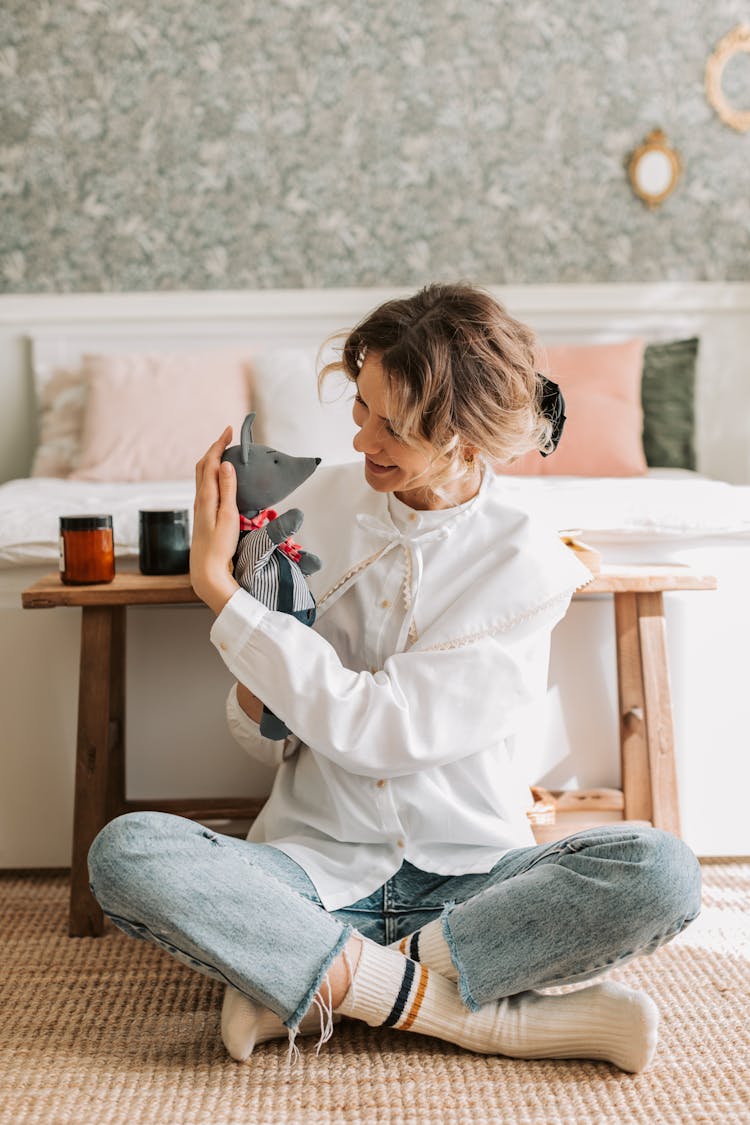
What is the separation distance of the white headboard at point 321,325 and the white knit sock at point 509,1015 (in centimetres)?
207

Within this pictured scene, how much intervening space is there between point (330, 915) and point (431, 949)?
4.9 inches

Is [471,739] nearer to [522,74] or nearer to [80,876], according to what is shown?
[80,876]

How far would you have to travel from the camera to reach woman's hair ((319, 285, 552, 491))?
1.28m

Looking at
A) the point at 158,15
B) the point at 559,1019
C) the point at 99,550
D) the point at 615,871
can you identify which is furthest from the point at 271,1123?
the point at 158,15

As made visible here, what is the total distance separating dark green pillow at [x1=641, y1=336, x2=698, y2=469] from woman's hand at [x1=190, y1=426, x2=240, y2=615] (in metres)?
1.73

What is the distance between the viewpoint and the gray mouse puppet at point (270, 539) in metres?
1.34

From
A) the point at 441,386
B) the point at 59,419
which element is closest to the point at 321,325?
the point at 59,419

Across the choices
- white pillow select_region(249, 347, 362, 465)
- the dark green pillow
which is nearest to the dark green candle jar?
white pillow select_region(249, 347, 362, 465)

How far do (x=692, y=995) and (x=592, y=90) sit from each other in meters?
2.39

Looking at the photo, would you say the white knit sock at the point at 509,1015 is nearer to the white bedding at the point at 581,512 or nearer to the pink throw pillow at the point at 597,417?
the white bedding at the point at 581,512

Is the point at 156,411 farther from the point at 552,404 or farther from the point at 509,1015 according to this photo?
the point at 509,1015

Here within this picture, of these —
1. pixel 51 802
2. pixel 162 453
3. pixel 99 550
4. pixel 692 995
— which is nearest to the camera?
pixel 692 995

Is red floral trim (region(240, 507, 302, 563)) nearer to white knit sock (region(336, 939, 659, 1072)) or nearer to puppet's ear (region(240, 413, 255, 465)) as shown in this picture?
puppet's ear (region(240, 413, 255, 465))

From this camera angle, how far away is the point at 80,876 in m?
1.66
